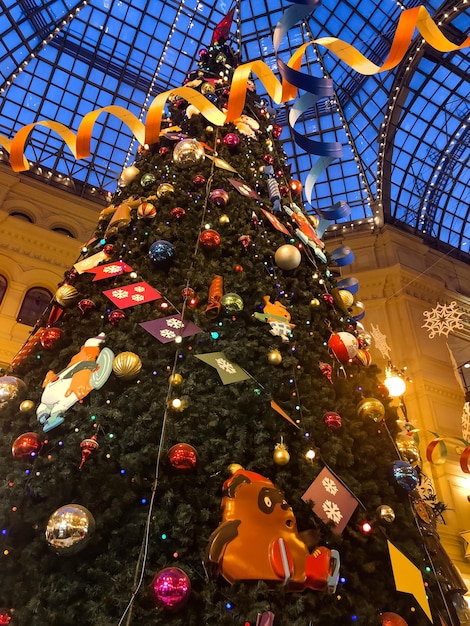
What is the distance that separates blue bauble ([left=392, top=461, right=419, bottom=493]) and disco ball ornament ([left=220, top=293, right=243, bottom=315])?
1.56 m

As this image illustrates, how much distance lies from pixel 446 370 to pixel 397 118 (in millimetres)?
9887

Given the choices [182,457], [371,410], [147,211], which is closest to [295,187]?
[147,211]

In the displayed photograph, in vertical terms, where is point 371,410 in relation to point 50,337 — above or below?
below

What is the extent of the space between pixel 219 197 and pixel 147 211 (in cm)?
71

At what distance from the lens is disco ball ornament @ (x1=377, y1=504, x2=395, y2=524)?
271cm

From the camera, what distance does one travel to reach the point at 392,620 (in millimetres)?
2314

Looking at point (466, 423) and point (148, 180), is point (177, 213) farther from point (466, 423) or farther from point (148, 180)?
point (466, 423)

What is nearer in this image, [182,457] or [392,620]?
[392,620]

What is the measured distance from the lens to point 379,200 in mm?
17438

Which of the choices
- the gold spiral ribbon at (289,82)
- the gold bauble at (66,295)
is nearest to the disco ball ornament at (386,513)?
the gold bauble at (66,295)

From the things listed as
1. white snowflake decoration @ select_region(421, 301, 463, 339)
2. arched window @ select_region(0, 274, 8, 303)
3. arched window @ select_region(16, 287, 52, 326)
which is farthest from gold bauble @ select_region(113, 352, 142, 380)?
arched window @ select_region(0, 274, 8, 303)

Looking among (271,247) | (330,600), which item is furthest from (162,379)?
(271,247)

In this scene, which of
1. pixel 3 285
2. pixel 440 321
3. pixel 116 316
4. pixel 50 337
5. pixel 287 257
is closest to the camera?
pixel 116 316

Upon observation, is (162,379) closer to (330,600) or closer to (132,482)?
(132,482)
